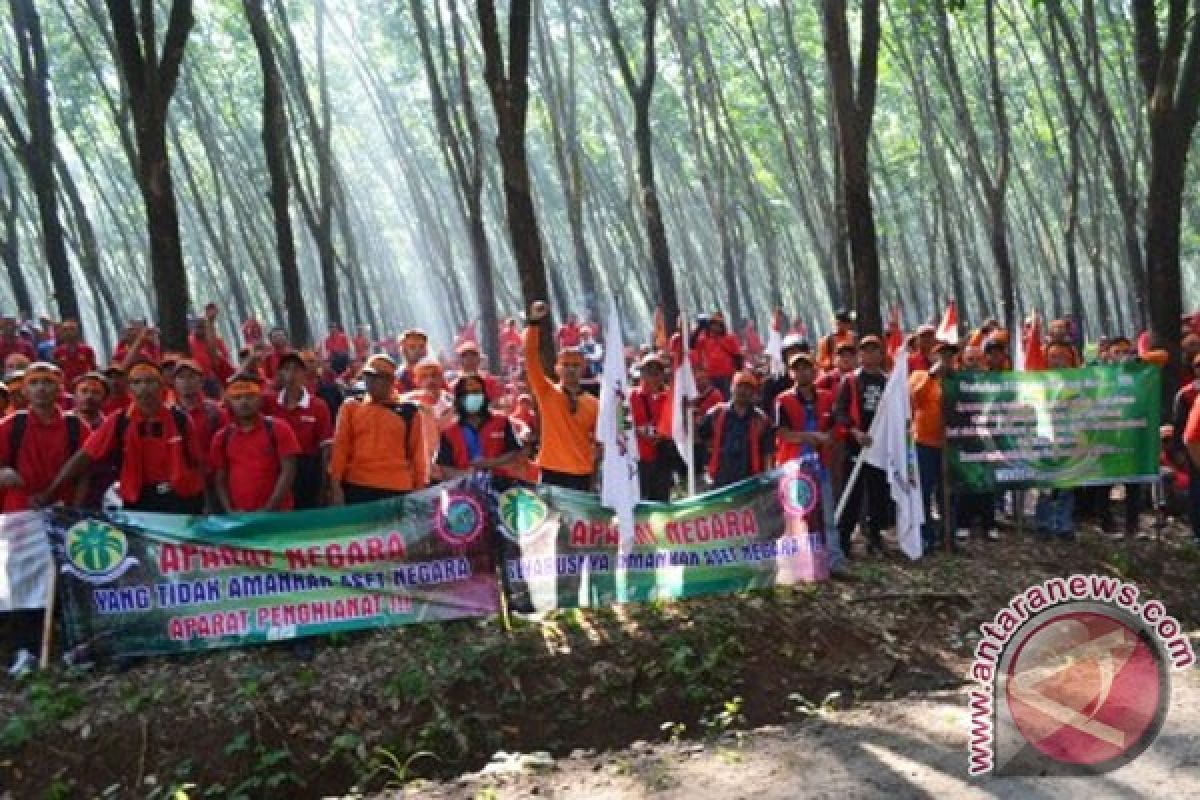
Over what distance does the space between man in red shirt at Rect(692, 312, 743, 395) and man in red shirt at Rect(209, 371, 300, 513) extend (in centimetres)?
712

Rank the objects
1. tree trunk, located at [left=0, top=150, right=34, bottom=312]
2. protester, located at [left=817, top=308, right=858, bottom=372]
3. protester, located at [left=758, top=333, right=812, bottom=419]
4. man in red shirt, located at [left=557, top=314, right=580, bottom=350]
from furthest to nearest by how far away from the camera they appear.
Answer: man in red shirt, located at [left=557, top=314, right=580, bottom=350] < tree trunk, located at [left=0, top=150, right=34, bottom=312] < protester, located at [left=817, top=308, right=858, bottom=372] < protester, located at [left=758, top=333, right=812, bottom=419]

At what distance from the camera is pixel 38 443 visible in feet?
27.2

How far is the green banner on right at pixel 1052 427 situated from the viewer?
1073 cm

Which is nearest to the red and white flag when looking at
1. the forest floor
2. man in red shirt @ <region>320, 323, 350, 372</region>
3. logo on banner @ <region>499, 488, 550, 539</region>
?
the forest floor

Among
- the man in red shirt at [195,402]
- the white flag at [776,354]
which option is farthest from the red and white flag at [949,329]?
the man in red shirt at [195,402]

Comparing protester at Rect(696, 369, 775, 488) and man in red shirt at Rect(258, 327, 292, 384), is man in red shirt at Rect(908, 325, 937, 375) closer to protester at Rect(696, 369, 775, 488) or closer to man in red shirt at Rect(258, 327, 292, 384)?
protester at Rect(696, 369, 775, 488)

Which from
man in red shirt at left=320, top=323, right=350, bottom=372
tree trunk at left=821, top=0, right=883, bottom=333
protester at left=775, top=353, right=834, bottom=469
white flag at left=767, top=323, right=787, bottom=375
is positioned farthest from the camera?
man in red shirt at left=320, top=323, right=350, bottom=372

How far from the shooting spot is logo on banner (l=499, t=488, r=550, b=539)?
28.6ft

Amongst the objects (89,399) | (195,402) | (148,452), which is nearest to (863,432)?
(195,402)

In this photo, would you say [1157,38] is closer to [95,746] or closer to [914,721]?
[914,721]

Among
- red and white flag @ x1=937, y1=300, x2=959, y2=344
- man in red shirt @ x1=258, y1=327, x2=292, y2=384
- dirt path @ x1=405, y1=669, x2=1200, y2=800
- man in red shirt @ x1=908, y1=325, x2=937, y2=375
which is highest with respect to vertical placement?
man in red shirt @ x1=258, y1=327, x2=292, y2=384

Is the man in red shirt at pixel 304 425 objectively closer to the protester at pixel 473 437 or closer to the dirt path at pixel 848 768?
the protester at pixel 473 437

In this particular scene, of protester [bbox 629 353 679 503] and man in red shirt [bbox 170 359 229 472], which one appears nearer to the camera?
man in red shirt [bbox 170 359 229 472]

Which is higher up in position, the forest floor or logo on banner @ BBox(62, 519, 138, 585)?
logo on banner @ BBox(62, 519, 138, 585)
